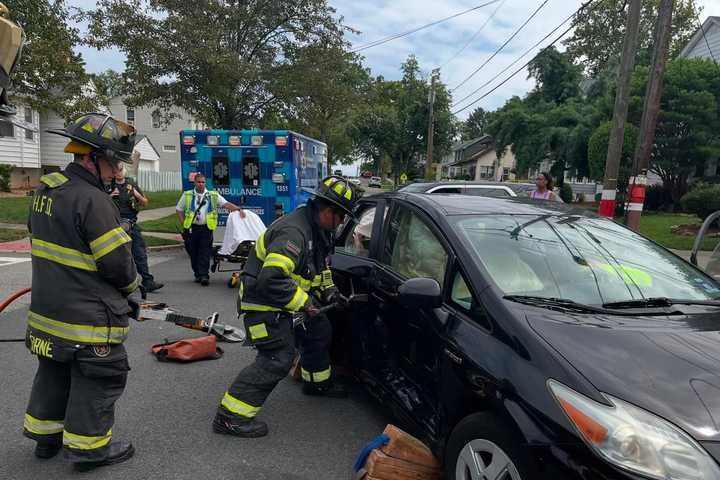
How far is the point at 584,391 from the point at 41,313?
2.59m

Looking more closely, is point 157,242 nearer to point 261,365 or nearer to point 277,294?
point 261,365

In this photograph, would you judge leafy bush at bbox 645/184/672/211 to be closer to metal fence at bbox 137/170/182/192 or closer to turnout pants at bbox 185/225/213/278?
turnout pants at bbox 185/225/213/278

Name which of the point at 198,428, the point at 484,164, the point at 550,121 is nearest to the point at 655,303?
the point at 198,428

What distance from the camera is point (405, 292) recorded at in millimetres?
2596

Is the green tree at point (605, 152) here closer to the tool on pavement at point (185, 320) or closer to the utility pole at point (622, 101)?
the utility pole at point (622, 101)

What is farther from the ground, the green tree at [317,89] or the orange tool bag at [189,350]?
the green tree at [317,89]

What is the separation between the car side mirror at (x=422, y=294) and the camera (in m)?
2.57

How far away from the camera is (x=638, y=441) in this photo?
1.74 m

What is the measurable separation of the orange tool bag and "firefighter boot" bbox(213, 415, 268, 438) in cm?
135

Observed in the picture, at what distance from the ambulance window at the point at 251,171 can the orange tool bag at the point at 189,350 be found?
585cm

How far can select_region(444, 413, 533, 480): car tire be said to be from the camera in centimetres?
200

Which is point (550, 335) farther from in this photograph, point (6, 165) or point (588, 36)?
point (588, 36)

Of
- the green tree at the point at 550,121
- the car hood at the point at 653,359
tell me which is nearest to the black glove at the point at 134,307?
the car hood at the point at 653,359

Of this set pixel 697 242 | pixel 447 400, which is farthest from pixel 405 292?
pixel 697 242
